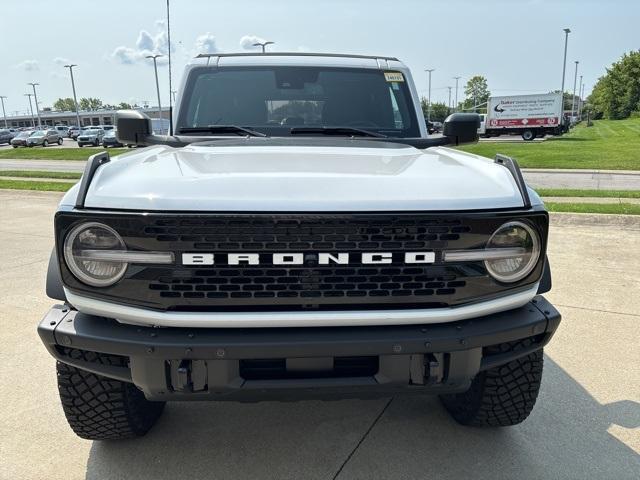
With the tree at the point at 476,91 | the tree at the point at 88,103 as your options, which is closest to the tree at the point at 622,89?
the tree at the point at 476,91

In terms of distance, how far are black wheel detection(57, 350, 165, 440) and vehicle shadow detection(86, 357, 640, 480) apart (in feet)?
0.51

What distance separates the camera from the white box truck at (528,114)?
37688 mm

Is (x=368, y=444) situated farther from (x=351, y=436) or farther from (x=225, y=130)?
(x=225, y=130)

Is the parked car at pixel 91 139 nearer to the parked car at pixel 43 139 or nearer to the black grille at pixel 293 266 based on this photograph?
the parked car at pixel 43 139

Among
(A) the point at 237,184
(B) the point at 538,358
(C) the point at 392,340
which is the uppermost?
(A) the point at 237,184

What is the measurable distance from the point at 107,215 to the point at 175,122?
1.71m

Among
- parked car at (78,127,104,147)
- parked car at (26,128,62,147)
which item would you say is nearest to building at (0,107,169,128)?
parked car at (26,128,62,147)

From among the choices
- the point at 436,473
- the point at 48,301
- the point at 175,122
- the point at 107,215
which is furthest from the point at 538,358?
the point at 48,301

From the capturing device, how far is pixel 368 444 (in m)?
2.65

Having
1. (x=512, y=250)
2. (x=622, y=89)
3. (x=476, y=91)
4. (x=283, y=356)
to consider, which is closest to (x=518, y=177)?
(x=512, y=250)

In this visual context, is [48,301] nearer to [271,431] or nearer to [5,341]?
[5,341]

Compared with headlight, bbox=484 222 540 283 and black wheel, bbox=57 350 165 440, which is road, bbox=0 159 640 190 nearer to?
headlight, bbox=484 222 540 283

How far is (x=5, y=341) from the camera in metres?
3.85

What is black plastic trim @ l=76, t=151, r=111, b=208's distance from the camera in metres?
2.02
